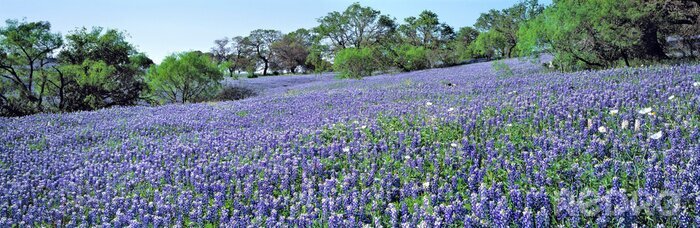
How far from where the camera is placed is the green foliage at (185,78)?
20844 millimetres

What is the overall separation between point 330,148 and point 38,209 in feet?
10.0

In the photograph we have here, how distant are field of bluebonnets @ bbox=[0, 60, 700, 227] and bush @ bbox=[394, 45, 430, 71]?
102 ft

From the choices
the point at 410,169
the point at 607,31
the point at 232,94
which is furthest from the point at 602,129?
the point at 232,94

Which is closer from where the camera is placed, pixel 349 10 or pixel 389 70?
pixel 389 70

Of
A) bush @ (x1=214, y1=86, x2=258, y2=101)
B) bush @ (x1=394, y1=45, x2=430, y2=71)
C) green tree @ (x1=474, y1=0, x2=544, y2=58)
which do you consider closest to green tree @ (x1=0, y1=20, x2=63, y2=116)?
bush @ (x1=214, y1=86, x2=258, y2=101)

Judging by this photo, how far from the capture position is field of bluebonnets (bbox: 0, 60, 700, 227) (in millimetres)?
3234

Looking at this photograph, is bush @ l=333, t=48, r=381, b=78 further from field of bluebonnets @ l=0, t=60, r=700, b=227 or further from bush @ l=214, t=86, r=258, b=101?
field of bluebonnets @ l=0, t=60, r=700, b=227

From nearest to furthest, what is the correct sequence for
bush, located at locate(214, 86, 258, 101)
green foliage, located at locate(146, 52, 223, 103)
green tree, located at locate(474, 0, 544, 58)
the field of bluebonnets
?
the field of bluebonnets, green foliage, located at locate(146, 52, 223, 103), bush, located at locate(214, 86, 258, 101), green tree, located at locate(474, 0, 544, 58)

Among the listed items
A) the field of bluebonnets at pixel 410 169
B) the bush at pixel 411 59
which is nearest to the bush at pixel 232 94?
the field of bluebonnets at pixel 410 169

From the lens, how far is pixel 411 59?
129ft

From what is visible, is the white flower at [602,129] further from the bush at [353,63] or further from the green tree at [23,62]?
the bush at [353,63]

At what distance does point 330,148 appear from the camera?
5.74 m

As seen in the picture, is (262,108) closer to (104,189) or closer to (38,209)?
(104,189)

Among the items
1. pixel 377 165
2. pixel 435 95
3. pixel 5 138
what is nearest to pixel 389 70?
pixel 435 95
